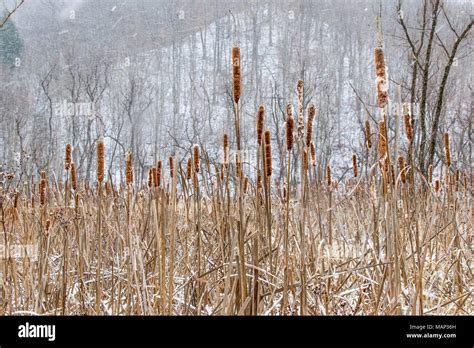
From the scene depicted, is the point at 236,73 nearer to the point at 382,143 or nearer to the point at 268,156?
the point at 268,156

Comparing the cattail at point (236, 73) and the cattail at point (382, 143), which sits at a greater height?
the cattail at point (236, 73)

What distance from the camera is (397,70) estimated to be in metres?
1.44

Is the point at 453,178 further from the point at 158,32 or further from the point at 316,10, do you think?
the point at 158,32

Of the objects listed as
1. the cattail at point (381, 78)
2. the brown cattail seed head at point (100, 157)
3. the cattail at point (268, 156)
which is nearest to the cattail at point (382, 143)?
the cattail at point (381, 78)

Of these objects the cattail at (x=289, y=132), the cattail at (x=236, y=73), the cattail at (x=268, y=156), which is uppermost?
the cattail at (x=236, y=73)

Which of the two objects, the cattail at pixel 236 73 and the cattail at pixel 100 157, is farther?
the cattail at pixel 100 157

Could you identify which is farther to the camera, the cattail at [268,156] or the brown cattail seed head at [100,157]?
the brown cattail seed head at [100,157]

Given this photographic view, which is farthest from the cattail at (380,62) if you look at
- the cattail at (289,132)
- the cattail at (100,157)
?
the cattail at (100,157)

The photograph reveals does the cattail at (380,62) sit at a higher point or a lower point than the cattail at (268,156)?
higher

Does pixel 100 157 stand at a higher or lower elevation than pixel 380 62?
lower

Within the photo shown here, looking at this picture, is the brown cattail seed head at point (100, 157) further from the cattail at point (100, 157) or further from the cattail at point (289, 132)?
the cattail at point (289, 132)

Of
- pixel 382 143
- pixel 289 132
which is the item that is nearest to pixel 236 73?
pixel 289 132

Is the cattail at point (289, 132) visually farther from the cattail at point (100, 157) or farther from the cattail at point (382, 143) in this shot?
the cattail at point (100, 157)
